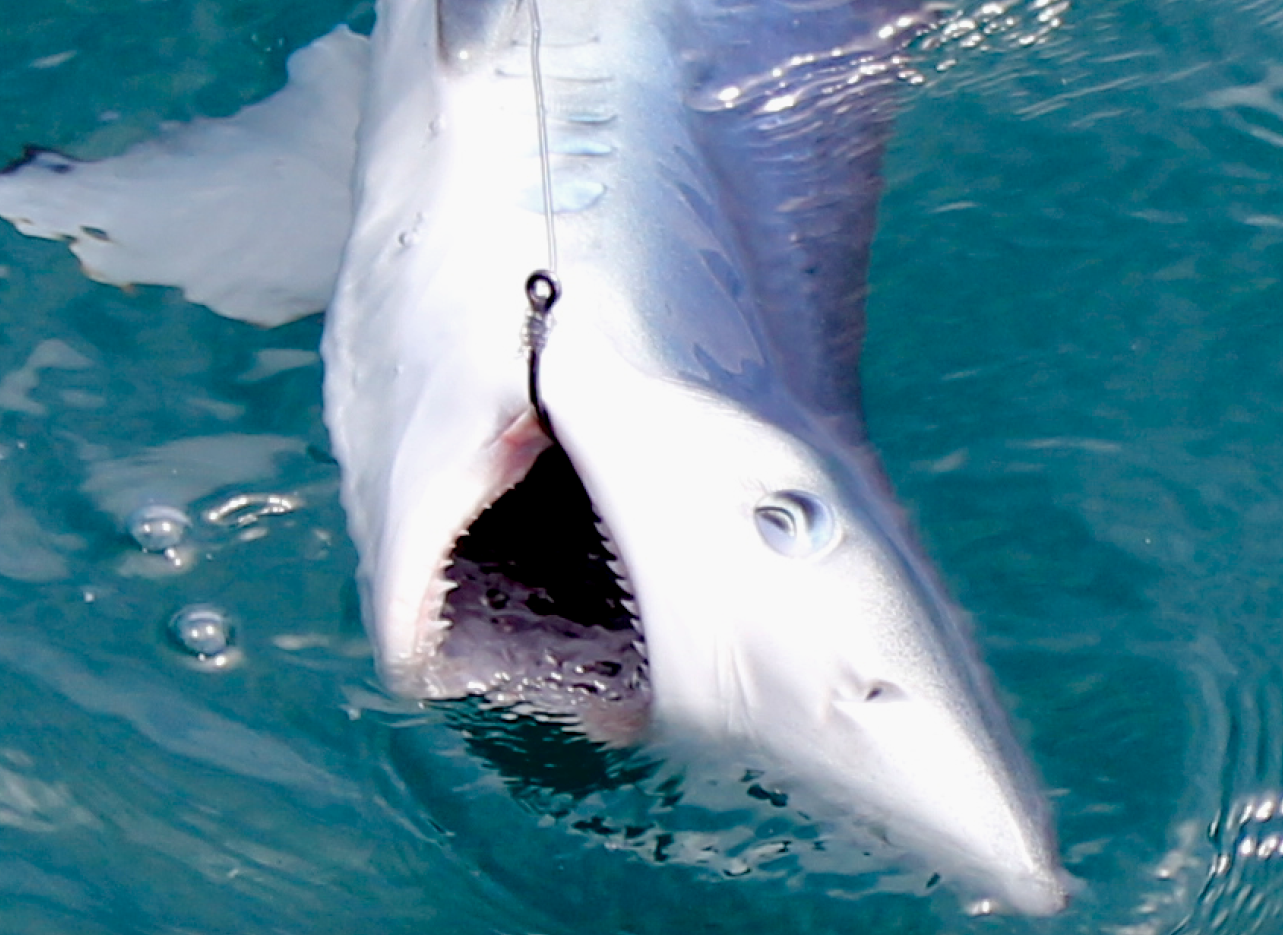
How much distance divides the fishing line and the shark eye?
1.01 ft

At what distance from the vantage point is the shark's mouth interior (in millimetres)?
2232

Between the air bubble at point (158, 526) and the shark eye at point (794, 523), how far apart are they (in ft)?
3.77

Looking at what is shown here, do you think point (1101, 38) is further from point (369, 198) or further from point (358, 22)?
point (369, 198)

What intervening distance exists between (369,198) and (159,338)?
2.23 ft

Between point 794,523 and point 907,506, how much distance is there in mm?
895

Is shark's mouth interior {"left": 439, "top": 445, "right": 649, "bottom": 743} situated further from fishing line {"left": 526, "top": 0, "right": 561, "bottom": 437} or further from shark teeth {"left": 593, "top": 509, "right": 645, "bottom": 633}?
fishing line {"left": 526, "top": 0, "right": 561, "bottom": 437}

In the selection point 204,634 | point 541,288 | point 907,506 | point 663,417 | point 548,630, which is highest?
point 541,288

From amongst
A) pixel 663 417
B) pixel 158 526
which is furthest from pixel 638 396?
pixel 158 526

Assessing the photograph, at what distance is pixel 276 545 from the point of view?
2.84 meters

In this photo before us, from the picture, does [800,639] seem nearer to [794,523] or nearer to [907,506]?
[794,523]

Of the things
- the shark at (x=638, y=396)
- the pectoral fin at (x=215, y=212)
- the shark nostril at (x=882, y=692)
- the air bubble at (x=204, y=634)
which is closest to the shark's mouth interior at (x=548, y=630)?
the shark at (x=638, y=396)

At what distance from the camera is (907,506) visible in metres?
2.99

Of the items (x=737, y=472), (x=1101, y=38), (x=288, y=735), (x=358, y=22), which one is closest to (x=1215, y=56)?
(x=1101, y=38)

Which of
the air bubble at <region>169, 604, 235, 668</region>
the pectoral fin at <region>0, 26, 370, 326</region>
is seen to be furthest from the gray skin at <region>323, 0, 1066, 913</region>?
the air bubble at <region>169, 604, 235, 668</region>
